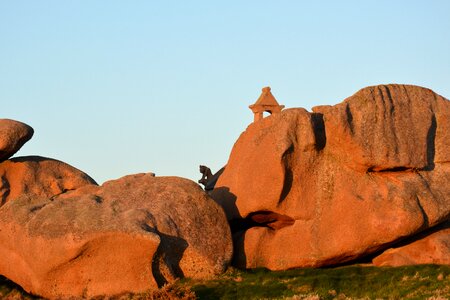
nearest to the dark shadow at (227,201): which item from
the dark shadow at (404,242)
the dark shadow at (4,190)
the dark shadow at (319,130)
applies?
the dark shadow at (319,130)

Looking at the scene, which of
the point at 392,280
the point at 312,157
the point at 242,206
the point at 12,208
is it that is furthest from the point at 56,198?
the point at 392,280

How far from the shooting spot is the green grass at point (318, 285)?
70.5 ft

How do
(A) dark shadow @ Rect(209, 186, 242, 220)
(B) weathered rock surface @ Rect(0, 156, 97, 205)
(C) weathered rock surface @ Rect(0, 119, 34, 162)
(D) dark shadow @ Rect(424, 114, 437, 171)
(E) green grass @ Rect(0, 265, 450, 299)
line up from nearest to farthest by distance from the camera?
(E) green grass @ Rect(0, 265, 450, 299), (D) dark shadow @ Rect(424, 114, 437, 171), (A) dark shadow @ Rect(209, 186, 242, 220), (C) weathered rock surface @ Rect(0, 119, 34, 162), (B) weathered rock surface @ Rect(0, 156, 97, 205)

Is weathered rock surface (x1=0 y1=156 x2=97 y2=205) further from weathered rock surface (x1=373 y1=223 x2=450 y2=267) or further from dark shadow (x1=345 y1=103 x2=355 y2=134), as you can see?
weathered rock surface (x1=373 y1=223 x2=450 y2=267)

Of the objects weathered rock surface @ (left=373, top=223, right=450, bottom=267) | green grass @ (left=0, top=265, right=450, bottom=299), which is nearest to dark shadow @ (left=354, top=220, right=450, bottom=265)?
weathered rock surface @ (left=373, top=223, right=450, bottom=267)

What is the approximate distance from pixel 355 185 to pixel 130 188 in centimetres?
593

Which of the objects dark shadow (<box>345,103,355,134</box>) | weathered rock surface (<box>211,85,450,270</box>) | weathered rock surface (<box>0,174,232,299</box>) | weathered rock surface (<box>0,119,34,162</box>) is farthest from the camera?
weathered rock surface (<box>0,119,34,162</box>)

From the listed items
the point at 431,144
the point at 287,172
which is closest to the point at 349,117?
the point at 287,172

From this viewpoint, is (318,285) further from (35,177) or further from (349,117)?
(35,177)

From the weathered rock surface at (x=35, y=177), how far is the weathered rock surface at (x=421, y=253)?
32.0ft

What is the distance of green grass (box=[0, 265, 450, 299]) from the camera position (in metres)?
21.5

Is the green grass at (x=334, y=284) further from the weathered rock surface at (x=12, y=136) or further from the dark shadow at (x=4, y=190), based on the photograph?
the weathered rock surface at (x=12, y=136)

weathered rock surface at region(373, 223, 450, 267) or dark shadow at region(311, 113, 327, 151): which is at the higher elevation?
dark shadow at region(311, 113, 327, 151)

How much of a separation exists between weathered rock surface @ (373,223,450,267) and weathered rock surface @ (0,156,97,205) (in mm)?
9750
